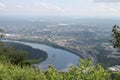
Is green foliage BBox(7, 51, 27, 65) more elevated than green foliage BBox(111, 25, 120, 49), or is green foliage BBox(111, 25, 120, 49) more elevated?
green foliage BBox(111, 25, 120, 49)

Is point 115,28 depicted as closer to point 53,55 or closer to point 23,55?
point 23,55

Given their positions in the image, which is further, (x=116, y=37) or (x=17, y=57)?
(x=17, y=57)

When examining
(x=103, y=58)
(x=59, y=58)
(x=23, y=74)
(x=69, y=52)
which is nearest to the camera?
(x=23, y=74)

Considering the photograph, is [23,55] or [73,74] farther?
[23,55]

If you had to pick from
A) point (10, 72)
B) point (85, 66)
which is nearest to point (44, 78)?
point (85, 66)

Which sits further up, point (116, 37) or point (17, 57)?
point (116, 37)

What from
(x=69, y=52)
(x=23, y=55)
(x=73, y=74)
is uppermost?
(x=73, y=74)

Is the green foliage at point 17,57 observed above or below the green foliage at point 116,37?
below

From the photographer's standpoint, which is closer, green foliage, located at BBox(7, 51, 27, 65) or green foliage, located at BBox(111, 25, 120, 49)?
green foliage, located at BBox(111, 25, 120, 49)

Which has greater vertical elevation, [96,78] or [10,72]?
[96,78]

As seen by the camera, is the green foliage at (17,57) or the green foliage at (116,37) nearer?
the green foliage at (116,37)

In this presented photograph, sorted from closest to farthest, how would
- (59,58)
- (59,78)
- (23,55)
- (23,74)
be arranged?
(59,78)
(23,74)
(23,55)
(59,58)
